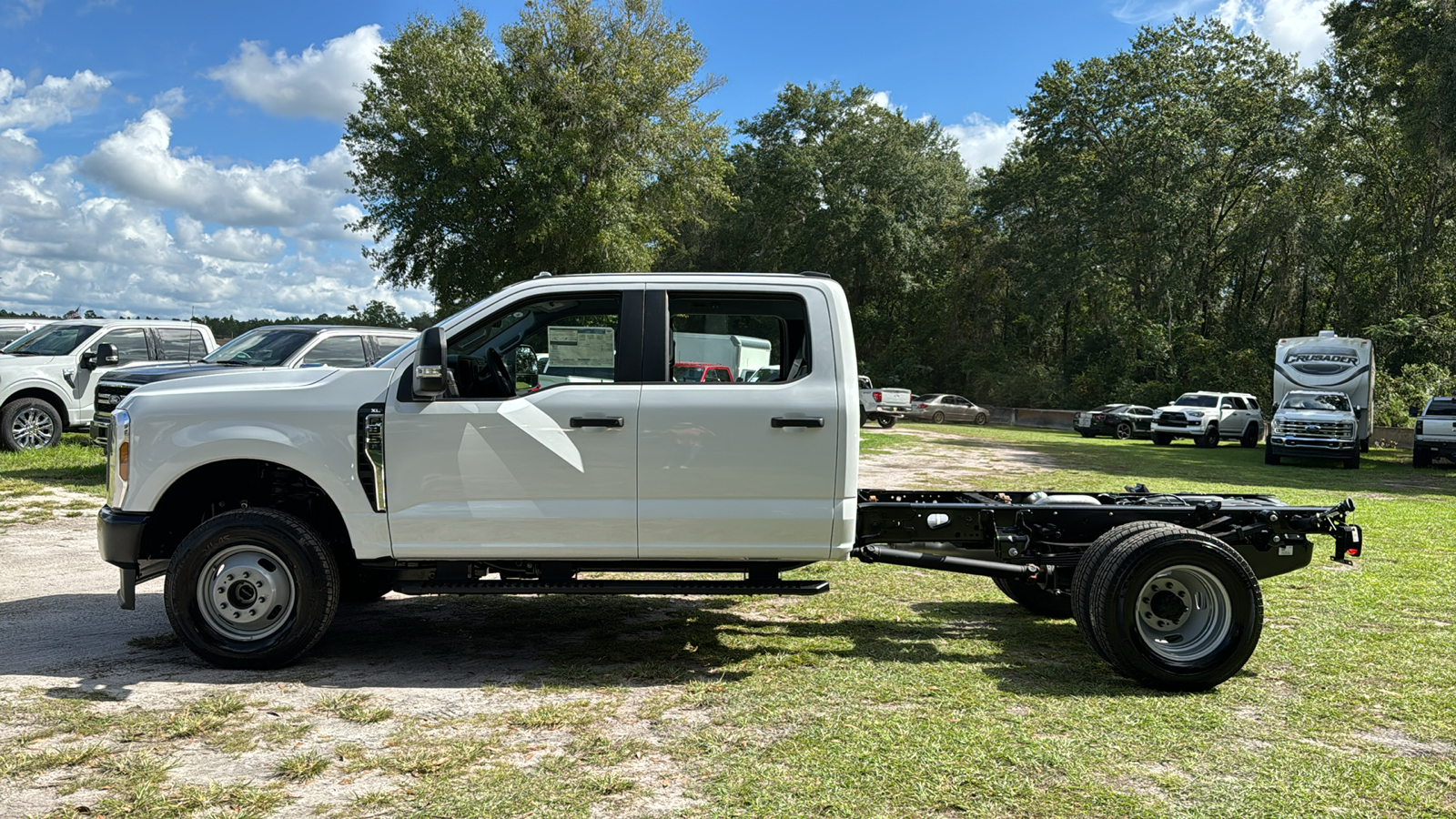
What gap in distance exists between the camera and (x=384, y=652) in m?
5.84

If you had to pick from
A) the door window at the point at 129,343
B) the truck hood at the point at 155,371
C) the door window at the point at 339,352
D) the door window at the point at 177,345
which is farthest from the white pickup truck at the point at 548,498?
the door window at the point at 129,343


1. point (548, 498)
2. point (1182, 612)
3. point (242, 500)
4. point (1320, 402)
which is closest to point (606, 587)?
point (548, 498)

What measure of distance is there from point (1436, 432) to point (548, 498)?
2370 cm

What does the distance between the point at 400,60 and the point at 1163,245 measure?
104ft

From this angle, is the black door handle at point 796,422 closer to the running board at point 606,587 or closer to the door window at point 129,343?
the running board at point 606,587

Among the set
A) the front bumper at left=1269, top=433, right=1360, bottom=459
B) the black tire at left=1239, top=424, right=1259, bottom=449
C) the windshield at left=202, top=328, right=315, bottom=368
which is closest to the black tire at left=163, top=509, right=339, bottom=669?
the windshield at left=202, top=328, right=315, bottom=368

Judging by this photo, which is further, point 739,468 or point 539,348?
point 539,348

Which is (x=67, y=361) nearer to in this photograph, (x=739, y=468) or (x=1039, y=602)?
(x=739, y=468)

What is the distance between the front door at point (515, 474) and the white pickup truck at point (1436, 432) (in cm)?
2302

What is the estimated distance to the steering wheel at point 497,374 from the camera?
5.65 m

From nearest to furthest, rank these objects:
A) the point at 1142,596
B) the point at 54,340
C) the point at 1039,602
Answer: the point at 1142,596
the point at 1039,602
the point at 54,340

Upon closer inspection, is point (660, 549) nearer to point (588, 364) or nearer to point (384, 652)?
point (588, 364)

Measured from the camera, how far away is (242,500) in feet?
19.3

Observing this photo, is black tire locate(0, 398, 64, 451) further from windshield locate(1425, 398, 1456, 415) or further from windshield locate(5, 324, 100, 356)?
windshield locate(1425, 398, 1456, 415)
